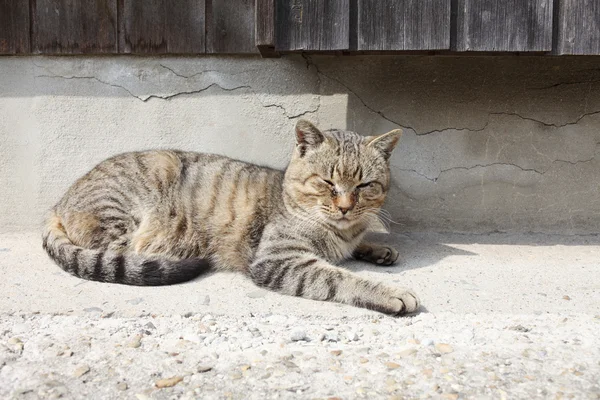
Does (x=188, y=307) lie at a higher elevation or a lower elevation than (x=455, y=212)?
lower

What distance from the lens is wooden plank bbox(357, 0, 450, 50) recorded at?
4008 millimetres

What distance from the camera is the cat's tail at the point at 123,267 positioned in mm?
3674

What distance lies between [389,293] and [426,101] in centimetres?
197

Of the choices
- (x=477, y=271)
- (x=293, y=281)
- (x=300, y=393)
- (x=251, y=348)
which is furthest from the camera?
(x=477, y=271)

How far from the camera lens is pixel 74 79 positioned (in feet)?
15.5

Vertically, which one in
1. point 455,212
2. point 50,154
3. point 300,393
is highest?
point 50,154

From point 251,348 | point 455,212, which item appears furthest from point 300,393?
point 455,212

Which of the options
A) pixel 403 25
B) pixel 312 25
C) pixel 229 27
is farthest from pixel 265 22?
pixel 403 25

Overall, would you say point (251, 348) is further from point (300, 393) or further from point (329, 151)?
point (329, 151)

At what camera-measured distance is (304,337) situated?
2.98 m

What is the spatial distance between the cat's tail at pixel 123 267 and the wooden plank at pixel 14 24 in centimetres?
177

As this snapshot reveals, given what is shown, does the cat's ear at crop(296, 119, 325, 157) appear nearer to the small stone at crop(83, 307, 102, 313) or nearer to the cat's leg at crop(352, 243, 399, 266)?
the cat's leg at crop(352, 243, 399, 266)

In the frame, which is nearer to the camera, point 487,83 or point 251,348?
point 251,348

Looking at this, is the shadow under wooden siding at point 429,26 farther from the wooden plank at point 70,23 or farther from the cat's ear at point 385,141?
the wooden plank at point 70,23
